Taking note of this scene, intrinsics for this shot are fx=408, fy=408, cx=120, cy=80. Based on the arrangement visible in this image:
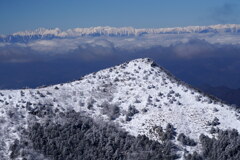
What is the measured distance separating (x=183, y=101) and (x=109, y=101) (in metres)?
12.9

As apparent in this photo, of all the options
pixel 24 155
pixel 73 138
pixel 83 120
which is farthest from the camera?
pixel 83 120

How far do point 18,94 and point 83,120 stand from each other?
13.5 meters

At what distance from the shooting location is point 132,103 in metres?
70.8

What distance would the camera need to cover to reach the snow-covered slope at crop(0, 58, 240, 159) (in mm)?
63344

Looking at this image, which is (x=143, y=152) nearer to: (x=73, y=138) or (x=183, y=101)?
(x=73, y=138)

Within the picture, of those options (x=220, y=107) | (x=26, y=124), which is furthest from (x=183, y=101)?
(x=26, y=124)

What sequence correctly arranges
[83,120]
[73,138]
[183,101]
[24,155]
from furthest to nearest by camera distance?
1. [183,101]
2. [83,120]
3. [73,138]
4. [24,155]

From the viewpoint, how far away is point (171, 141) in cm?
5988

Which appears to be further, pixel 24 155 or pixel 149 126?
pixel 149 126

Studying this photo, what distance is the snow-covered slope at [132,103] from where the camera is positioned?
2494 inches

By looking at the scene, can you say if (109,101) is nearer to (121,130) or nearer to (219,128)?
(121,130)

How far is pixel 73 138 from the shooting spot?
200ft

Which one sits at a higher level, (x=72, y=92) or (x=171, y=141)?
(x=72, y=92)

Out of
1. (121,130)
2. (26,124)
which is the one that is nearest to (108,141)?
(121,130)
